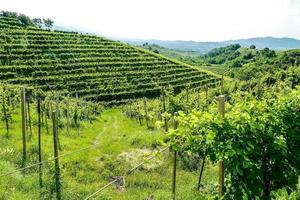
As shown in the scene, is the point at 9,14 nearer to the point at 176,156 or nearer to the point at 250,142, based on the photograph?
the point at 176,156

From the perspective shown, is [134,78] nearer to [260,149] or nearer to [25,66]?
[25,66]

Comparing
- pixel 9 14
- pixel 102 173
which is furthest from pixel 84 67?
pixel 102 173

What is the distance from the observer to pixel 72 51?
80562 millimetres

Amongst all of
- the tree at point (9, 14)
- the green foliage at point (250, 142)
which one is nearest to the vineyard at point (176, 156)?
the green foliage at point (250, 142)

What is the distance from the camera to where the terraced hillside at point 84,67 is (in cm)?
6675

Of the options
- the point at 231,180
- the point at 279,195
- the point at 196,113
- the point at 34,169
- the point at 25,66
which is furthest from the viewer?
the point at 25,66

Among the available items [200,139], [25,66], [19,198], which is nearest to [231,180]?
[200,139]

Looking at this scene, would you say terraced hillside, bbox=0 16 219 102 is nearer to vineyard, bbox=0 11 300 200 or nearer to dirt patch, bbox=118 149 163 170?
vineyard, bbox=0 11 300 200

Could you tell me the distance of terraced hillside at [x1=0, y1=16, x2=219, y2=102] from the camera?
6675 centimetres

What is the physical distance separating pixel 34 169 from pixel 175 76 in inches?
2754

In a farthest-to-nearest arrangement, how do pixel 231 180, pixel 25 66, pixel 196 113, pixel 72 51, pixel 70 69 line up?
1. pixel 72 51
2. pixel 70 69
3. pixel 25 66
4. pixel 231 180
5. pixel 196 113

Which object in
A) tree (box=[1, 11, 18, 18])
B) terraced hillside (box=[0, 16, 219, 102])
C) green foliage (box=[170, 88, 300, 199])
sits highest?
tree (box=[1, 11, 18, 18])

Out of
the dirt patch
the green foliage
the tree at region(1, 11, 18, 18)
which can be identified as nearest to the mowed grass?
the dirt patch

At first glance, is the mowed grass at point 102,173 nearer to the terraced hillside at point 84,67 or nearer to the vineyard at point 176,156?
the vineyard at point 176,156
